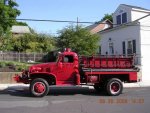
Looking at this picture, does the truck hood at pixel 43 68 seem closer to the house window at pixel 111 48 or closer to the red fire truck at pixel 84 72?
the red fire truck at pixel 84 72

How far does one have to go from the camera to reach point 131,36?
30969 millimetres

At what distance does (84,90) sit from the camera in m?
20.2

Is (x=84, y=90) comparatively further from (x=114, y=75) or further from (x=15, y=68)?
(x=15, y=68)

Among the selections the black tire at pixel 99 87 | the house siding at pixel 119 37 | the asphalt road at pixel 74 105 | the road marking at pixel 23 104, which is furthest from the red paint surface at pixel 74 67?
the house siding at pixel 119 37

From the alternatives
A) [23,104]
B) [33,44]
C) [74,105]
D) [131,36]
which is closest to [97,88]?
[74,105]

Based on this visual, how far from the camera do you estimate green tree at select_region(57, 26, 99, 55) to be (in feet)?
112

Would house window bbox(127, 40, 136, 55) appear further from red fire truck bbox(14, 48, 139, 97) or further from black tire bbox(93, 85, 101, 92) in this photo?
red fire truck bbox(14, 48, 139, 97)

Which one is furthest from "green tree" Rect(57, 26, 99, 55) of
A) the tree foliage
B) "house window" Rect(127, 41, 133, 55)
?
the tree foliage

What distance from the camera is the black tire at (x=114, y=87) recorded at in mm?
17712

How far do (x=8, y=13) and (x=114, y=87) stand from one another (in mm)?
17177

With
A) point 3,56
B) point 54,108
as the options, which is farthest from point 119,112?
point 3,56

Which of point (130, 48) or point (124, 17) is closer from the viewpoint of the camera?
point (130, 48)

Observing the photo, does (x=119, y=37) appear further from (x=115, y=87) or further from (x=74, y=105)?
(x=74, y=105)

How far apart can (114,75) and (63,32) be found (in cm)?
1768
